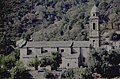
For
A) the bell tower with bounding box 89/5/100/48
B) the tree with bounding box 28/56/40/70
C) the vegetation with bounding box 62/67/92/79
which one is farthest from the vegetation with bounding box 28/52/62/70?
the bell tower with bounding box 89/5/100/48

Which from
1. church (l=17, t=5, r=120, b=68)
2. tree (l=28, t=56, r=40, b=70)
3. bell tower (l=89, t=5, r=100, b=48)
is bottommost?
tree (l=28, t=56, r=40, b=70)

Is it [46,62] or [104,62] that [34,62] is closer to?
[46,62]

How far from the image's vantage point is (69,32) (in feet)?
313

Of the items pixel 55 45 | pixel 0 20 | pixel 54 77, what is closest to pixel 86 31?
pixel 55 45

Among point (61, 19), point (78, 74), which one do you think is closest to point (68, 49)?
point (78, 74)

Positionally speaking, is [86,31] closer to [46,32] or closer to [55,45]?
[46,32]

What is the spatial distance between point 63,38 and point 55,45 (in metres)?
24.3

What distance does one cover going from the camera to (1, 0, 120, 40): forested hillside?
95856 millimetres

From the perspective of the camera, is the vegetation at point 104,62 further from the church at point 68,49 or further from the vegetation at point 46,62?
the vegetation at point 46,62

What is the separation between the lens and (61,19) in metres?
117

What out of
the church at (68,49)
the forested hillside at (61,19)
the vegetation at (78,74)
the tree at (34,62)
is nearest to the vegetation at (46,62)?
the tree at (34,62)

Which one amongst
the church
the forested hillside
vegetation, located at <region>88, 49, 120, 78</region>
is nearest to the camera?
vegetation, located at <region>88, 49, 120, 78</region>

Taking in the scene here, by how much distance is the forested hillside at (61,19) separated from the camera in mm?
95856

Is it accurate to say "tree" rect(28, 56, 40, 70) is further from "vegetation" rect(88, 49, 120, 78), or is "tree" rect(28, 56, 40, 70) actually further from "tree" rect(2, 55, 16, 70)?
"vegetation" rect(88, 49, 120, 78)
